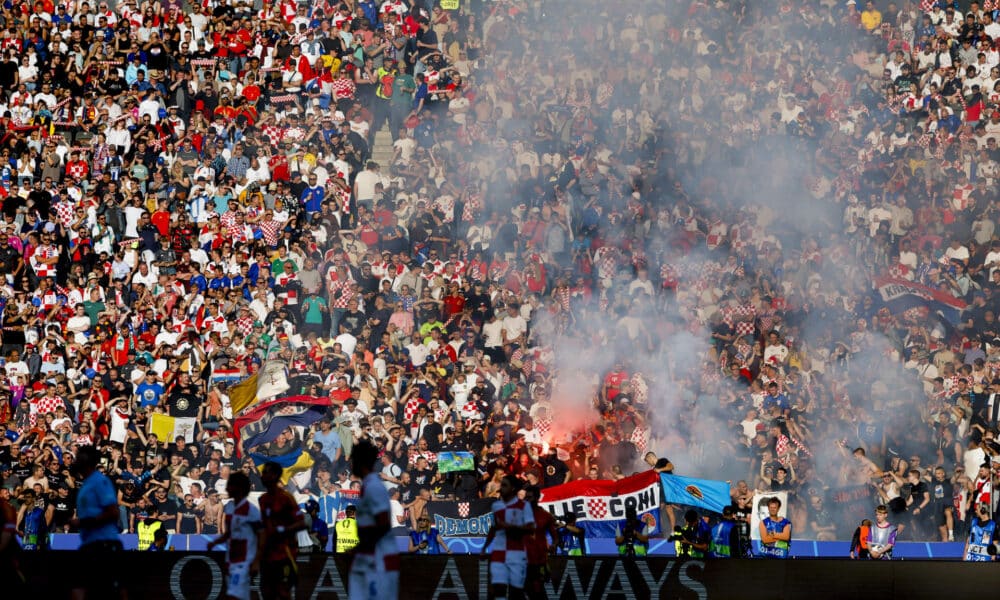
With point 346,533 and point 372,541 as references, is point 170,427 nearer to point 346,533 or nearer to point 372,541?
point 346,533

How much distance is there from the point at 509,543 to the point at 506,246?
11.1 m

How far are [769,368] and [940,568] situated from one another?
620 cm

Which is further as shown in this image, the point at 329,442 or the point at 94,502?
the point at 329,442

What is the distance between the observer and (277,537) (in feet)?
48.6

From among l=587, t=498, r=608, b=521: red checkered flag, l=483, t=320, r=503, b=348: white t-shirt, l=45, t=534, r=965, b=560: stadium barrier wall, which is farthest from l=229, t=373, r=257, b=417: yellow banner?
l=587, t=498, r=608, b=521: red checkered flag

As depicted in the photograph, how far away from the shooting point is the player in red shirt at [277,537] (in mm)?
14773

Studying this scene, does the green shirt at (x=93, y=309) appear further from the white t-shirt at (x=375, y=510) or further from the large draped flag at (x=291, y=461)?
the white t-shirt at (x=375, y=510)

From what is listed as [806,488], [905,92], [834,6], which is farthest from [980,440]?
A: [834,6]

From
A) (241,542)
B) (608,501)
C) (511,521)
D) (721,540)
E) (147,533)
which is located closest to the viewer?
(241,542)

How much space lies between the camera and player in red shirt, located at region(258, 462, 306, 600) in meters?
14.8

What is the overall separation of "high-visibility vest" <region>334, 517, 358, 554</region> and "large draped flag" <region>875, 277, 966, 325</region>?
36.1 feet

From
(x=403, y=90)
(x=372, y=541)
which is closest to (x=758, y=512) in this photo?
(x=372, y=541)

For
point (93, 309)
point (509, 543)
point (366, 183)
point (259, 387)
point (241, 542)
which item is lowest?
point (241, 542)

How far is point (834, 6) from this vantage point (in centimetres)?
3094
